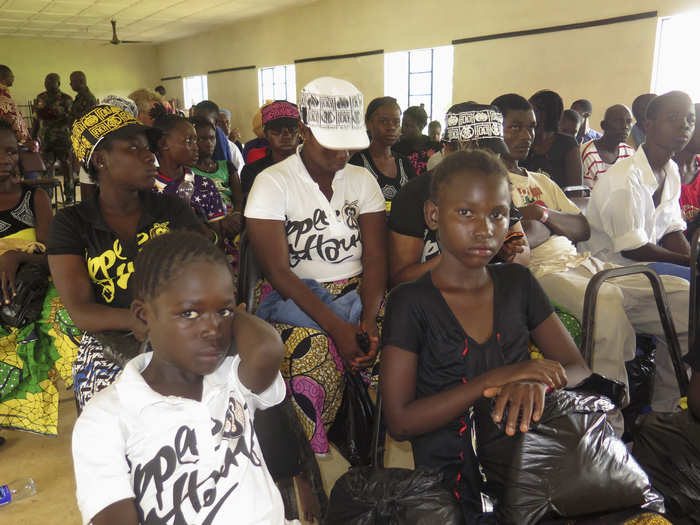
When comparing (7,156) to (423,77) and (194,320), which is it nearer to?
(194,320)

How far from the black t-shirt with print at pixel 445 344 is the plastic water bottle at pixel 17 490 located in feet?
5.57

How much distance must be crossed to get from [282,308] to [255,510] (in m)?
1.00

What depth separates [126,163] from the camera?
6.79 feet

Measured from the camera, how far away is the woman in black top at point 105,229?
186 centimetres

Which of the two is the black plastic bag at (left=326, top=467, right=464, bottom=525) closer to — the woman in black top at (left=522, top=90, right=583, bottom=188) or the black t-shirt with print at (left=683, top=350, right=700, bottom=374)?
the black t-shirt with print at (left=683, top=350, right=700, bottom=374)

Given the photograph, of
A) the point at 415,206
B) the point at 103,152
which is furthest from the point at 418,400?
the point at 103,152

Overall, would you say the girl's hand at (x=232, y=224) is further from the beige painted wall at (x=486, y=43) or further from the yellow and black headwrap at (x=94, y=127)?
the beige painted wall at (x=486, y=43)

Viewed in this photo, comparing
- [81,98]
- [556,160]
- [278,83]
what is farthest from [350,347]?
[278,83]

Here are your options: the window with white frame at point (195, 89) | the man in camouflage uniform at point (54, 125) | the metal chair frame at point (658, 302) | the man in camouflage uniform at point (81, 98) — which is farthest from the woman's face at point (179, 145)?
the window with white frame at point (195, 89)

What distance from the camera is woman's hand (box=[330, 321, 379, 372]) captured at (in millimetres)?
1955

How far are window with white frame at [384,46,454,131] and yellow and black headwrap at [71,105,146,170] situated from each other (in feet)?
27.0

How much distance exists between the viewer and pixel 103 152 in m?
2.08

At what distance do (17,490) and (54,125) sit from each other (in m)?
7.63

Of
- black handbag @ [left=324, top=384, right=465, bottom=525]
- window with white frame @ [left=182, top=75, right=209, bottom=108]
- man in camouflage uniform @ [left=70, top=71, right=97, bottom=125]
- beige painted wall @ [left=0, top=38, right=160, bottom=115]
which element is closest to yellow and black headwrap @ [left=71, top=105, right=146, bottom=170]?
black handbag @ [left=324, top=384, right=465, bottom=525]
